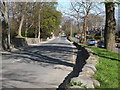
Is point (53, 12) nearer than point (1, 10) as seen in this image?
No

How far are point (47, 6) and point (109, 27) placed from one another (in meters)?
47.4

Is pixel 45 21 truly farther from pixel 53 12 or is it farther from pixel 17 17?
pixel 17 17

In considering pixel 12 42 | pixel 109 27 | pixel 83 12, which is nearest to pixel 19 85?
pixel 109 27

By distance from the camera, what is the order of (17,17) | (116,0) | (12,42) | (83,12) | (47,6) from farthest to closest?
A: (47,6) → (17,17) → (83,12) → (12,42) → (116,0)

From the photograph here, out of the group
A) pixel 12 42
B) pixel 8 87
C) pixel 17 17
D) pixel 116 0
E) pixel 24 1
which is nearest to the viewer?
pixel 8 87

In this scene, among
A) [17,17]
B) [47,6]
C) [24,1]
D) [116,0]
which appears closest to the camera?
[116,0]

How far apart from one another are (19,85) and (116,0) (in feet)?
22.7

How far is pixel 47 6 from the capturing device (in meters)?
62.7

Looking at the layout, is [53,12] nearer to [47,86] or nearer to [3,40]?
[3,40]

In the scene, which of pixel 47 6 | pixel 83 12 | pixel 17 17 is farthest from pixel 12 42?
pixel 47 6

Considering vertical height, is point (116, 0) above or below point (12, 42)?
above

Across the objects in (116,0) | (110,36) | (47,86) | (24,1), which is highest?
(24,1)

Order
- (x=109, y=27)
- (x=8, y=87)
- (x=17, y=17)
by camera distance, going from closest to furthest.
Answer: (x=8, y=87), (x=109, y=27), (x=17, y=17)

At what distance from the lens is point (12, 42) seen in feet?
102
